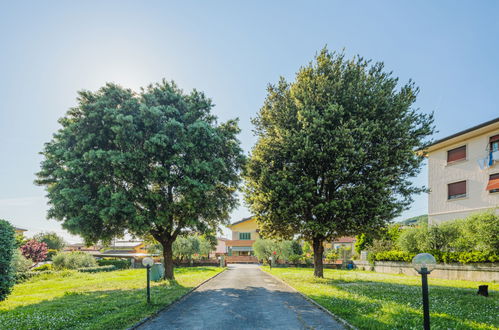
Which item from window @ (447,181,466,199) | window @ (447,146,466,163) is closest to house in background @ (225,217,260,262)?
window @ (447,181,466,199)

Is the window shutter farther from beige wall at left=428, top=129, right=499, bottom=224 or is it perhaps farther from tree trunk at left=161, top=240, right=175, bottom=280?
tree trunk at left=161, top=240, right=175, bottom=280

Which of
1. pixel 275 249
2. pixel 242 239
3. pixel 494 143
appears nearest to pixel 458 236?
pixel 494 143

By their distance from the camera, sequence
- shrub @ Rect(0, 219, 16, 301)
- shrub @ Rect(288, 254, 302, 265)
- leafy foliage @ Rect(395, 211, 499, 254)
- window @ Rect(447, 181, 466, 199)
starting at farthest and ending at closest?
shrub @ Rect(288, 254, 302, 265), window @ Rect(447, 181, 466, 199), leafy foliage @ Rect(395, 211, 499, 254), shrub @ Rect(0, 219, 16, 301)

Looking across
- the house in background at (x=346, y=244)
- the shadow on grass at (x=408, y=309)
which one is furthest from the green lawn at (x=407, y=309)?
the house in background at (x=346, y=244)

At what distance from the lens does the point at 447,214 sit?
2633 cm

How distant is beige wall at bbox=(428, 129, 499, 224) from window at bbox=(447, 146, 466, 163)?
302 mm

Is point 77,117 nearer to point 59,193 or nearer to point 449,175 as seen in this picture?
point 59,193

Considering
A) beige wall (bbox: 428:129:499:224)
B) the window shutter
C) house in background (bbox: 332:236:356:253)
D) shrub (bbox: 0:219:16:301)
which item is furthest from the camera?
house in background (bbox: 332:236:356:253)

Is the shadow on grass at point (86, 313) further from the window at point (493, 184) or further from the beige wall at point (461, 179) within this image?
the window at point (493, 184)

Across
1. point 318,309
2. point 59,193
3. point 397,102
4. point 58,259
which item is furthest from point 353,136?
point 58,259

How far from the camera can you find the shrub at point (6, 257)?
11658 millimetres

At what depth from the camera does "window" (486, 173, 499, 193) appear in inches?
894

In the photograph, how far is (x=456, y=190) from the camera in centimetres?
2594

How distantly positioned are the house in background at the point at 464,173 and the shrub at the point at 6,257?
86.2 feet
